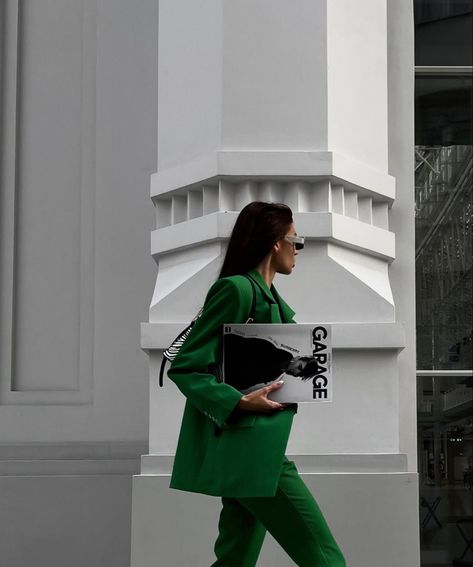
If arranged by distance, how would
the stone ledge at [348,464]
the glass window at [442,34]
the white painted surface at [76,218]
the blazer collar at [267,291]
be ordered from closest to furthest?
the blazer collar at [267,291]
the stone ledge at [348,464]
the white painted surface at [76,218]
the glass window at [442,34]

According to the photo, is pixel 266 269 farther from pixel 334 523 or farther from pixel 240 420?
pixel 334 523

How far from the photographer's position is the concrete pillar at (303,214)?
21.2ft

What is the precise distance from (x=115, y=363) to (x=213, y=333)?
3.41 meters

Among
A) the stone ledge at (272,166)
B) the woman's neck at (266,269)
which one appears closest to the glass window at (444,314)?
the stone ledge at (272,166)

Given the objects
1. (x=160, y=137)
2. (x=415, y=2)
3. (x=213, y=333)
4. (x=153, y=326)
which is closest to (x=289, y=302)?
(x=153, y=326)

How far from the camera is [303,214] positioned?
22.5 feet

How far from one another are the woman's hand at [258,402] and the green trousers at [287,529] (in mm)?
311

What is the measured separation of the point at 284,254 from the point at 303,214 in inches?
67.2

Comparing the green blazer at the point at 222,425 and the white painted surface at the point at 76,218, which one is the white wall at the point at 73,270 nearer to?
the white painted surface at the point at 76,218

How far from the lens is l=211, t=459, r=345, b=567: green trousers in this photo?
4.90m

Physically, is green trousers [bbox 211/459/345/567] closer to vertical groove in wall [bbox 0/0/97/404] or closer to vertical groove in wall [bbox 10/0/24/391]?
vertical groove in wall [bbox 0/0/97/404]

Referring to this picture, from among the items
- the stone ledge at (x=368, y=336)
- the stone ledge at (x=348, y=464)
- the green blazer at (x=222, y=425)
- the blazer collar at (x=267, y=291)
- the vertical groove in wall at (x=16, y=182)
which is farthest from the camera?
the vertical groove in wall at (x=16, y=182)

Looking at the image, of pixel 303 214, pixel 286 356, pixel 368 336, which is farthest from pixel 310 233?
pixel 286 356

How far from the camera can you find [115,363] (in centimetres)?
828
